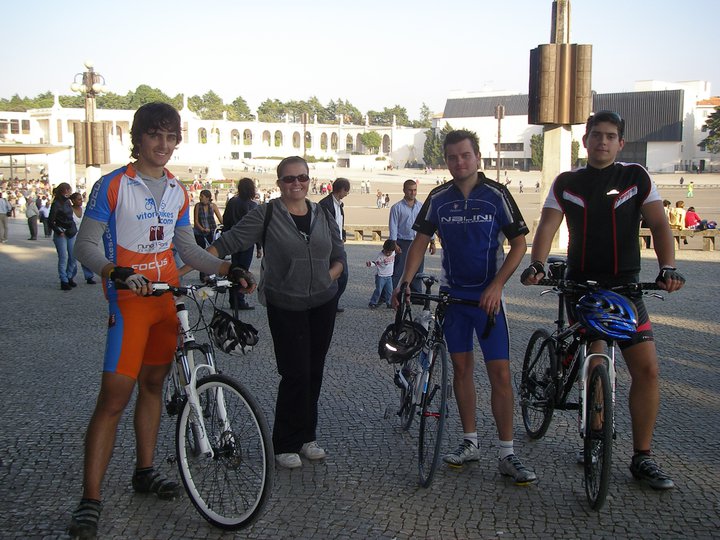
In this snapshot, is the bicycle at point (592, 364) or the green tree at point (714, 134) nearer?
the bicycle at point (592, 364)

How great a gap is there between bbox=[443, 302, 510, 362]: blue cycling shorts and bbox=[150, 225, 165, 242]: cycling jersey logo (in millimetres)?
1746

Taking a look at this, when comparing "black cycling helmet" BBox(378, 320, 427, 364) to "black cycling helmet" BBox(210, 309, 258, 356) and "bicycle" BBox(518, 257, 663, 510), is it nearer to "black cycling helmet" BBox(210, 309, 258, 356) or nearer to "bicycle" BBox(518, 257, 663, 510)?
"bicycle" BBox(518, 257, 663, 510)

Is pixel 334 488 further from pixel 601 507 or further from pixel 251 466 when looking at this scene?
pixel 601 507

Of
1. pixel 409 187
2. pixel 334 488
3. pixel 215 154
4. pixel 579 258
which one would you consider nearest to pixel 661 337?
pixel 409 187

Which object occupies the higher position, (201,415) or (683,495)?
(201,415)

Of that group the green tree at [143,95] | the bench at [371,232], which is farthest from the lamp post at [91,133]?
the green tree at [143,95]

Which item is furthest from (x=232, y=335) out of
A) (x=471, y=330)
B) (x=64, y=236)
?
(x=64, y=236)

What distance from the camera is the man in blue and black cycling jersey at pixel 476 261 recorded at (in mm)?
4656

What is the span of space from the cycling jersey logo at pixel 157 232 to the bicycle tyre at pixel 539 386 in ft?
8.05

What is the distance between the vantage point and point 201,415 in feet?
13.3

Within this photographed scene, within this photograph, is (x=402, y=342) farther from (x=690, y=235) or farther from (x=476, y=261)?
(x=690, y=235)

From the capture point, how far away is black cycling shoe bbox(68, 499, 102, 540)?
12.4 ft

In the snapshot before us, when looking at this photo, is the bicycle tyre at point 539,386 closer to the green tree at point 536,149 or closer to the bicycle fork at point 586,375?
the bicycle fork at point 586,375

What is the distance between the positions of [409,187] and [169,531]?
8.07 m
